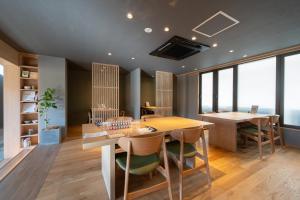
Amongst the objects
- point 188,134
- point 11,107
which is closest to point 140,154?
point 188,134

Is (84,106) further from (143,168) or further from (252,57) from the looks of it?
(252,57)

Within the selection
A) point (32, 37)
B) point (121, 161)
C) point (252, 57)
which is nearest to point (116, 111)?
point (32, 37)

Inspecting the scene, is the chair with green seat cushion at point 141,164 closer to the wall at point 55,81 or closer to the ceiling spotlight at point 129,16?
the ceiling spotlight at point 129,16

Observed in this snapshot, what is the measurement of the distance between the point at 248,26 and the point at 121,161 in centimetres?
286

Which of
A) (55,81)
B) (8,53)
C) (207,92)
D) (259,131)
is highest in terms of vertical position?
(8,53)

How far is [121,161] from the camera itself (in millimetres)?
1577

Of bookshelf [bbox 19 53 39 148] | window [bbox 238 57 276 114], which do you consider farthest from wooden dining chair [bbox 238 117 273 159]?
bookshelf [bbox 19 53 39 148]

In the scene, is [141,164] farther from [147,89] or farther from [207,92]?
[147,89]

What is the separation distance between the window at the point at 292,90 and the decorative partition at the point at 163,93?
3932 millimetres

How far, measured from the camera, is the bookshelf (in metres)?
3.67

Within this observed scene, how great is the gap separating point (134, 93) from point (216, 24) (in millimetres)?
4619

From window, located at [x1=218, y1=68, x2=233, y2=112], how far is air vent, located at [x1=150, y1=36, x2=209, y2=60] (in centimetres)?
250

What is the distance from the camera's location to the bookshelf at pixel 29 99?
3.67m

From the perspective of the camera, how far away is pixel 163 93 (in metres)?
6.30
